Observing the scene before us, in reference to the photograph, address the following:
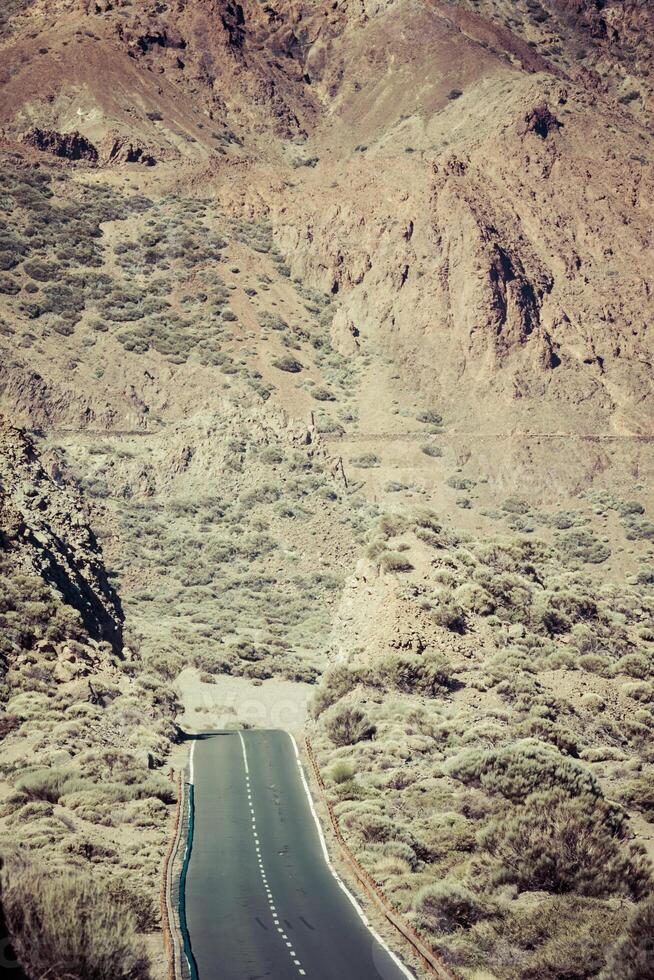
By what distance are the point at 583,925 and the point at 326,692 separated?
19424 millimetres

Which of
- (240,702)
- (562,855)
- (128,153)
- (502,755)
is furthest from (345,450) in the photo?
(562,855)

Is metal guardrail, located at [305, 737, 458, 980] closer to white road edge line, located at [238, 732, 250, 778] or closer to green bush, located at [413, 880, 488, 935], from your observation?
green bush, located at [413, 880, 488, 935]

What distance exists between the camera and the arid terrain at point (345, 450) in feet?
73.6

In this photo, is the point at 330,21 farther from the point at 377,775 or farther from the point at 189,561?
the point at 377,775

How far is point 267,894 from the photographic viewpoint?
19.8 meters

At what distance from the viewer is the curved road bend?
53.9 ft

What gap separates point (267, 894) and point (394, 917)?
250 cm

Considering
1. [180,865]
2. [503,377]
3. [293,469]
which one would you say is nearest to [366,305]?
[503,377]

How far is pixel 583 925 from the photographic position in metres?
17.7

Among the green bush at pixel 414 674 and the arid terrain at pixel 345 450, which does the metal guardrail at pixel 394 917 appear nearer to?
the arid terrain at pixel 345 450

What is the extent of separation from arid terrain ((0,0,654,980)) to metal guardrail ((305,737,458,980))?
0.98ft

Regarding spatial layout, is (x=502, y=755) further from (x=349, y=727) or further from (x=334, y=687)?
(x=334, y=687)

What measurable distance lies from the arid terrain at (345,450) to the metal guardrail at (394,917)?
11.8 inches

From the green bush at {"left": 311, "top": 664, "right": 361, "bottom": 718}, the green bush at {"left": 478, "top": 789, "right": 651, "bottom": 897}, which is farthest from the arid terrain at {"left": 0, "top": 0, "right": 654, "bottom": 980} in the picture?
the green bush at {"left": 311, "top": 664, "right": 361, "bottom": 718}
